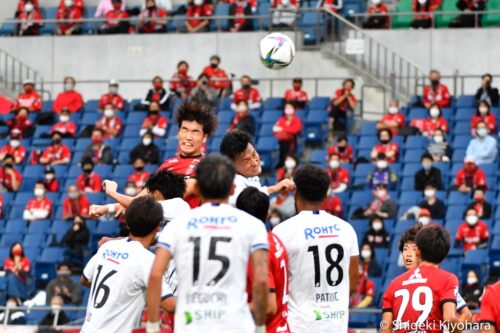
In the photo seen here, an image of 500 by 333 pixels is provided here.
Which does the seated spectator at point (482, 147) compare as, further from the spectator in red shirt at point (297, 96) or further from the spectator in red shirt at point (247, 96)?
the spectator in red shirt at point (247, 96)

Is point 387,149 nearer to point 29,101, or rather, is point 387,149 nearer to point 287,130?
point 287,130

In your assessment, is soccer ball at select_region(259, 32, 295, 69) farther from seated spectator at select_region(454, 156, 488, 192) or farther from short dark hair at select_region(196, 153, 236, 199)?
seated spectator at select_region(454, 156, 488, 192)

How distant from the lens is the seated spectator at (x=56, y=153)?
26.6m

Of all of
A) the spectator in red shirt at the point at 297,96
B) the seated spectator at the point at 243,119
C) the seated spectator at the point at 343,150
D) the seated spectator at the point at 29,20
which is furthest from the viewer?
the seated spectator at the point at 29,20

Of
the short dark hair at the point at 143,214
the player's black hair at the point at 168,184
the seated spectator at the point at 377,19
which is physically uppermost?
the seated spectator at the point at 377,19

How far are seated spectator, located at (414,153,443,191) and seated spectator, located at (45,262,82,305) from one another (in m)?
5.59

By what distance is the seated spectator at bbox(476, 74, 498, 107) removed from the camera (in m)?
25.6

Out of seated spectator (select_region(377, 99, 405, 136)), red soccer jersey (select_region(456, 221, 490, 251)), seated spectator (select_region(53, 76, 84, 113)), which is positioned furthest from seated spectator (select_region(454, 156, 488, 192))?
seated spectator (select_region(53, 76, 84, 113))

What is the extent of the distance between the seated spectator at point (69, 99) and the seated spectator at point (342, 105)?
519 cm

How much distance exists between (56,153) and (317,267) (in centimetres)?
1699

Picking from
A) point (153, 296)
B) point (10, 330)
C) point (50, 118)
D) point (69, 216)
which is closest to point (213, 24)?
point (50, 118)

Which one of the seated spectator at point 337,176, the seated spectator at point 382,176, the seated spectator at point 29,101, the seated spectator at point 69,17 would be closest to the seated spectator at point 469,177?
the seated spectator at point 382,176

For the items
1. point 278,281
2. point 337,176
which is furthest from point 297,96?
point 278,281

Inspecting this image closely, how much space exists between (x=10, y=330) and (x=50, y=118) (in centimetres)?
1056
